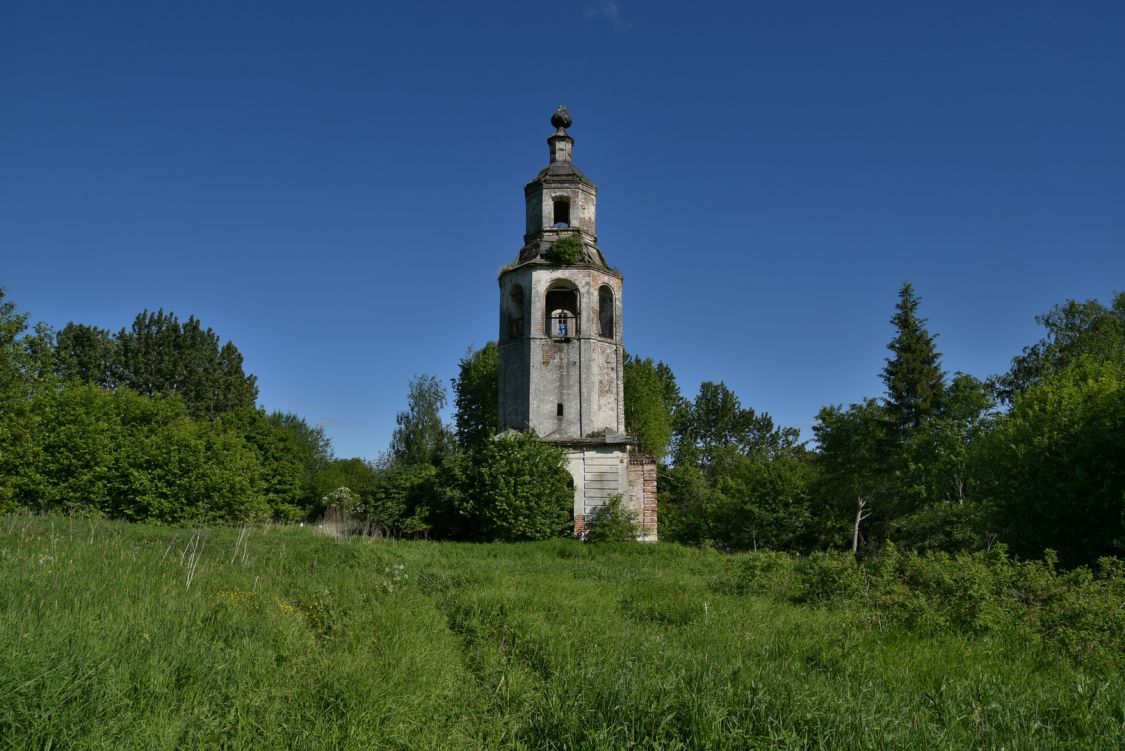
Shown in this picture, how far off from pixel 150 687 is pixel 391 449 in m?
44.1

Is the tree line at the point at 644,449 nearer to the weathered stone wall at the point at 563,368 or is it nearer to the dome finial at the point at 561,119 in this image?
the weathered stone wall at the point at 563,368

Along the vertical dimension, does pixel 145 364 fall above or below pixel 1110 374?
above

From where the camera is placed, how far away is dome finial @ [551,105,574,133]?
2831 centimetres

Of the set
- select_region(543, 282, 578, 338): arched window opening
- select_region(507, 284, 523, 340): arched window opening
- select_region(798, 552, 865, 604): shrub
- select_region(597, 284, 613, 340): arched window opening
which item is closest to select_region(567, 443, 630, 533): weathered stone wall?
select_region(597, 284, 613, 340): arched window opening

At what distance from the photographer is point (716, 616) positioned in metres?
9.37

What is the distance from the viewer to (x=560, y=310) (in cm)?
2723

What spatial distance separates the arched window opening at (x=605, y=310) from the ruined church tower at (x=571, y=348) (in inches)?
1.3

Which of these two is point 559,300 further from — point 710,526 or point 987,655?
point 987,655

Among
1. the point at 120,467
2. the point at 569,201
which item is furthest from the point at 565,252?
the point at 120,467

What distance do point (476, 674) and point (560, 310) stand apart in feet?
A: 69.0

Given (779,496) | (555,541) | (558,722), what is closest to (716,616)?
(558,722)

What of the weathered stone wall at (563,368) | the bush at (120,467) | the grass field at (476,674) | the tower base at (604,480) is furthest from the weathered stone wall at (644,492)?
the grass field at (476,674)

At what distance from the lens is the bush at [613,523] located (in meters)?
23.2

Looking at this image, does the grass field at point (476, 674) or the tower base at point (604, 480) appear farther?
the tower base at point (604, 480)
